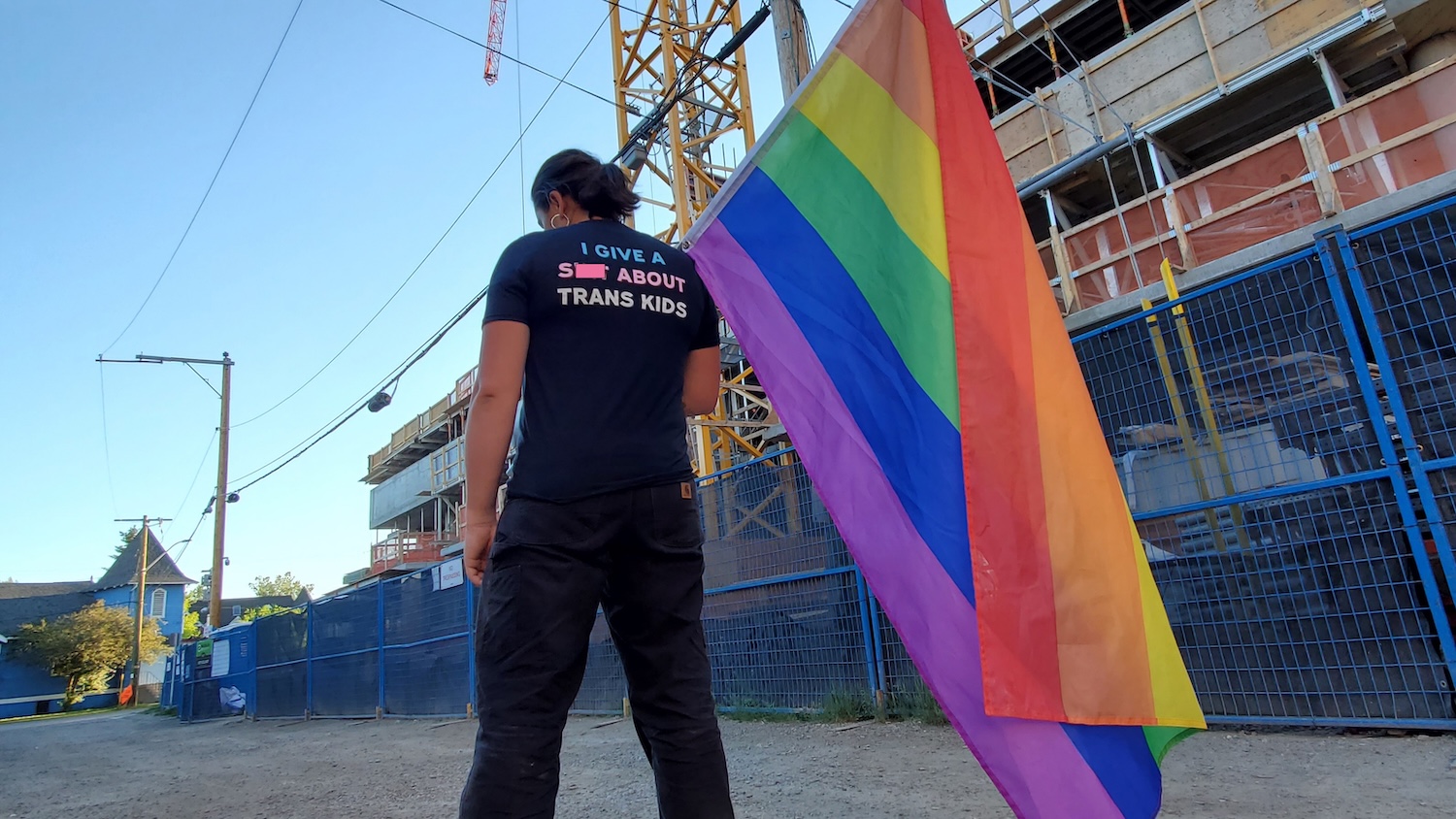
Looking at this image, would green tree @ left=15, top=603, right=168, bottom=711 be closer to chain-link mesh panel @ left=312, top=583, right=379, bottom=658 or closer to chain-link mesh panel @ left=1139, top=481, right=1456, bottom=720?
chain-link mesh panel @ left=312, top=583, right=379, bottom=658

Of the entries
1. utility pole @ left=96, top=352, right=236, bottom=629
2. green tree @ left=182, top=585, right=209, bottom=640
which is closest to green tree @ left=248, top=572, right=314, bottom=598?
green tree @ left=182, top=585, right=209, bottom=640

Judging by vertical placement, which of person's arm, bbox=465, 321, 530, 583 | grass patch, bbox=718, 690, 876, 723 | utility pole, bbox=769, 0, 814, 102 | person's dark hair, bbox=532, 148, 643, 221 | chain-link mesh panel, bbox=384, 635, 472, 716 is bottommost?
grass patch, bbox=718, 690, 876, 723

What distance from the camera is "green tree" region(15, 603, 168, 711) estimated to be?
124 feet

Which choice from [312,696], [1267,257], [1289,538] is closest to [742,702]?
[1289,538]


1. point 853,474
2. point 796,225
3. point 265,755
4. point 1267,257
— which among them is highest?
point 1267,257

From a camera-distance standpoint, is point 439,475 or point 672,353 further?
point 439,475

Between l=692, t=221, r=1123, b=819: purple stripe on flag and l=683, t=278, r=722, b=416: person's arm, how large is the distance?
7 cm

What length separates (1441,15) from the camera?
10852 millimetres

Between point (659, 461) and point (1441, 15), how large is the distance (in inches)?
574

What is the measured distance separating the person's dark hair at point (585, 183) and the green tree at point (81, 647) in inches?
1880

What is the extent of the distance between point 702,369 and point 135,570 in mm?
59427

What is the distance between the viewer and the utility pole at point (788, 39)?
17.4ft

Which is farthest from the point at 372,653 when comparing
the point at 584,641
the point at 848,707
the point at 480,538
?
the point at 584,641

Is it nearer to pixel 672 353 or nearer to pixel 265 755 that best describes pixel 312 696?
pixel 265 755
